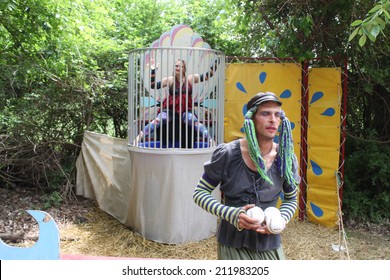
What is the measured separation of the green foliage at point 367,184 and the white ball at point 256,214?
3.61m

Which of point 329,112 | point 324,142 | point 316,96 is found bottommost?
point 324,142

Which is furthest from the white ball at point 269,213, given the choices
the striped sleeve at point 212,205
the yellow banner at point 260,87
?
the yellow banner at point 260,87

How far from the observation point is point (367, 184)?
17.5 feet

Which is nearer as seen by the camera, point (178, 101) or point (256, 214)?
point (256, 214)

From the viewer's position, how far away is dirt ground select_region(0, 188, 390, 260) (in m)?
4.06

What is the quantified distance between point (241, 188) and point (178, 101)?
2.45m

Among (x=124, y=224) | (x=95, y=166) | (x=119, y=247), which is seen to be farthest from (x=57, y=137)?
(x=119, y=247)

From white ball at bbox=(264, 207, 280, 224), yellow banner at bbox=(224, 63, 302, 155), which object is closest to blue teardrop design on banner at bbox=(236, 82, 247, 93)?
yellow banner at bbox=(224, 63, 302, 155)

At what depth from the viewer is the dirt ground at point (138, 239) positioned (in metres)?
Answer: 4.06

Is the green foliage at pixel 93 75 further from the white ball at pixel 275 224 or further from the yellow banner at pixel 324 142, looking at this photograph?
the white ball at pixel 275 224

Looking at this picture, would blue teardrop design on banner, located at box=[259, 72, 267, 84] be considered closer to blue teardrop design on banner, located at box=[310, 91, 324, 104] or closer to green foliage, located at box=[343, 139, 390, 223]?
blue teardrop design on banner, located at box=[310, 91, 324, 104]

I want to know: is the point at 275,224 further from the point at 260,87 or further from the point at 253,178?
the point at 260,87

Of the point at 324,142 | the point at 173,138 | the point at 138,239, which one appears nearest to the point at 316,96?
the point at 324,142

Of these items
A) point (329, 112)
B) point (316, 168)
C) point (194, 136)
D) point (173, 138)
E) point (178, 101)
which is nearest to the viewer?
point (173, 138)
